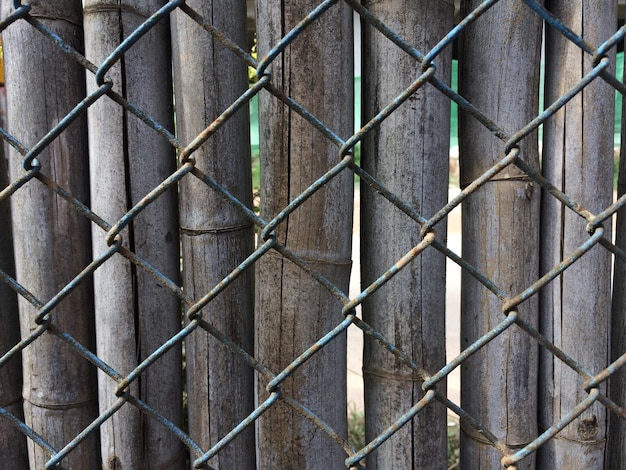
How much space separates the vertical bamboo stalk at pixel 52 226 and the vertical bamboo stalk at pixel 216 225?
0.23 meters

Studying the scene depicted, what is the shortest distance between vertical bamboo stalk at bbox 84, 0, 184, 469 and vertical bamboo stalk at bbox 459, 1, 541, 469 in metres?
0.65

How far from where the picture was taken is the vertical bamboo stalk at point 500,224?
1.28m

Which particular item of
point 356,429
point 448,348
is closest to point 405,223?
point 356,429

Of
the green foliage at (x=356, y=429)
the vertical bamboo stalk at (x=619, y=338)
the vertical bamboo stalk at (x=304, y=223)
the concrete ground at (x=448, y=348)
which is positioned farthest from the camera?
the concrete ground at (x=448, y=348)

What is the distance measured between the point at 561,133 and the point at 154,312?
0.95 metres

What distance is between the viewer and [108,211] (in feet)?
4.34

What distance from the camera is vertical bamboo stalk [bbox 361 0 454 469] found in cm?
126

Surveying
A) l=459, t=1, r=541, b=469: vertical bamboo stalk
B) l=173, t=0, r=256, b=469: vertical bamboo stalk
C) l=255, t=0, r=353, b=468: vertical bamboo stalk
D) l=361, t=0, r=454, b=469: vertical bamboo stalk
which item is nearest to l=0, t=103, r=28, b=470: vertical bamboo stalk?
l=173, t=0, r=256, b=469: vertical bamboo stalk

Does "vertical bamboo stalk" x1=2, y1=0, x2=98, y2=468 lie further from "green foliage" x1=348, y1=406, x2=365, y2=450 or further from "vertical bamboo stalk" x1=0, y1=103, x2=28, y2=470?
"green foliage" x1=348, y1=406, x2=365, y2=450

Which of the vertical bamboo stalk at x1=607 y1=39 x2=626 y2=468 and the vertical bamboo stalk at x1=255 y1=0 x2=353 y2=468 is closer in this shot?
the vertical bamboo stalk at x1=255 y1=0 x2=353 y2=468

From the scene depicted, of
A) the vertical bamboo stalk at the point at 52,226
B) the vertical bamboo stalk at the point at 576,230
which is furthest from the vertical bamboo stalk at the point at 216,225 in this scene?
the vertical bamboo stalk at the point at 576,230

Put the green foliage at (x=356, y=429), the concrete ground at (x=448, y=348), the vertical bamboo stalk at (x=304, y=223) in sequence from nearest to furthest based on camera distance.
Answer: the vertical bamboo stalk at (x=304, y=223)
the green foliage at (x=356, y=429)
the concrete ground at (x=448, y=348)

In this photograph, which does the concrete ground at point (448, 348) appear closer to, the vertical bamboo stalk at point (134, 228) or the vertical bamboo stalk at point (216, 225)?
the vertical bamboo stalk at point (216, 225)

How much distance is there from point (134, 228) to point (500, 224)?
30.5 inches
